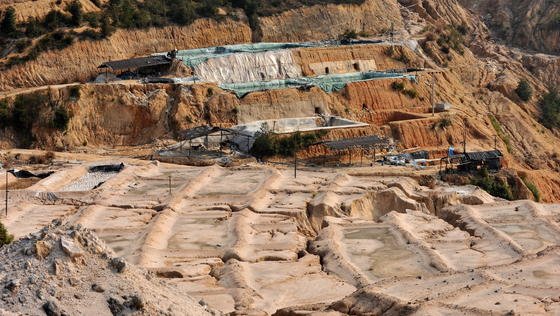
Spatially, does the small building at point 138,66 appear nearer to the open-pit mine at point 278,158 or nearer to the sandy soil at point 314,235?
the open-pit mine at point 278,158

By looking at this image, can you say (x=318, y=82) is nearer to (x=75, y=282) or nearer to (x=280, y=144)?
(x=280, y=144)

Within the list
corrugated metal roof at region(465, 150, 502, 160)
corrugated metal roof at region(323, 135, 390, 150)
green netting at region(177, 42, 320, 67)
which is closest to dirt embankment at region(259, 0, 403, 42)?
green netting at region(177, 42, 320, 67)

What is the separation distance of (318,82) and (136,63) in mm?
12425

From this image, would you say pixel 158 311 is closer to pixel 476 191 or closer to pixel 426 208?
pixel 426 208

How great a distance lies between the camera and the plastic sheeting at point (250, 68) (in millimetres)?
66912

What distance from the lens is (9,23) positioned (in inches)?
2490

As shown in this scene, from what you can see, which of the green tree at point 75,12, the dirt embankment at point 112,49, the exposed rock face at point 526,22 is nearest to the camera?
the dirt embankment at point 112,49

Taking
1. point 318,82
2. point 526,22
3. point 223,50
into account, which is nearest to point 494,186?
point 318,82

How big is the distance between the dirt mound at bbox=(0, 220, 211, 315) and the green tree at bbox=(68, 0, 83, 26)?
44.2m

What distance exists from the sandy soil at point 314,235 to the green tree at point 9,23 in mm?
13457

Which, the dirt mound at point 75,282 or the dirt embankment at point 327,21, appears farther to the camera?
the dirt embankment at point 327,21

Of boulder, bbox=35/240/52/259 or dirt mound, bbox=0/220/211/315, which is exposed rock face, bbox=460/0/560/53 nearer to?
dirt mound, bbox=0/220/211/315

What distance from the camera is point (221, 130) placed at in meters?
59.5

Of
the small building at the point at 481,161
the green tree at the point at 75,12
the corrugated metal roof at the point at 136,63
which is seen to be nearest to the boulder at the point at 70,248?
the small building at the point at 481,161
